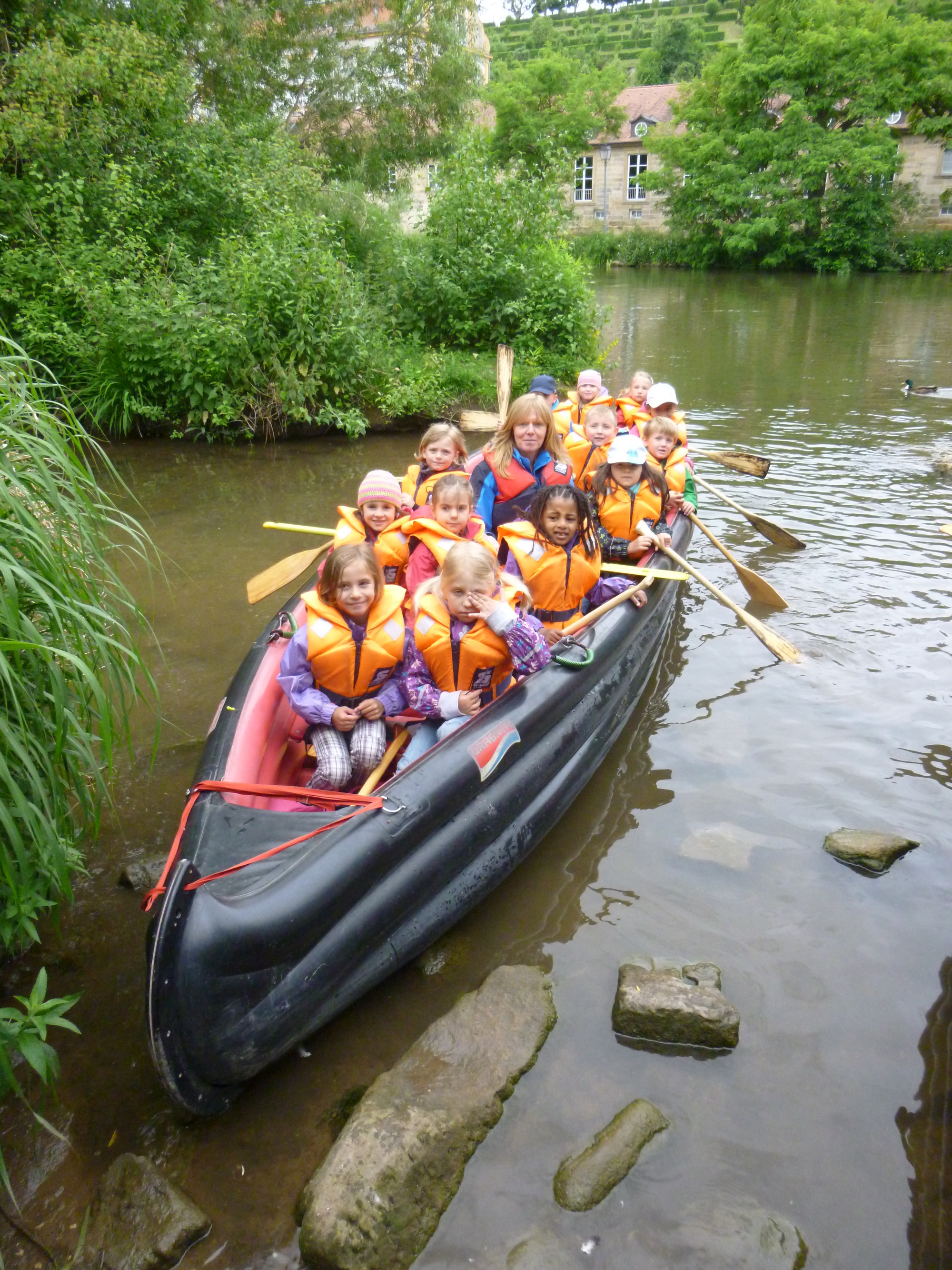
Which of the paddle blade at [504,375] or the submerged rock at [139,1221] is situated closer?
the submerged rock at [139,1221]

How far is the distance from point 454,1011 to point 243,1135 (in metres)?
0.64

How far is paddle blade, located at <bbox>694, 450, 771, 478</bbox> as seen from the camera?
7332 mm

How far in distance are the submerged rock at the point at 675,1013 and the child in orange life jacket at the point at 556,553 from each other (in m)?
1.53

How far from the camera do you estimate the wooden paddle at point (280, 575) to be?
489 centimetres

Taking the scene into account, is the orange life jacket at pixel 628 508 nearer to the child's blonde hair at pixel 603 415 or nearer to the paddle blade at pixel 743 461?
the child's blonde hair at pixel 603 415

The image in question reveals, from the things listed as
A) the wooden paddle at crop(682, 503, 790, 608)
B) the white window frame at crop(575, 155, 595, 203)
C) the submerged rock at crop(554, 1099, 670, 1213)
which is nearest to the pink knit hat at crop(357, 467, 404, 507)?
the wooden paddle at crop(682, 503, 790, 608)

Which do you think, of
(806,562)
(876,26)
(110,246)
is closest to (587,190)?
(876,26)

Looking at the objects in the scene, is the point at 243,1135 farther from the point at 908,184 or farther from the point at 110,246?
the point at 908,184

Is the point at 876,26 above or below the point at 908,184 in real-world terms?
above

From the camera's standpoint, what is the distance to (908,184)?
29188 millimetres

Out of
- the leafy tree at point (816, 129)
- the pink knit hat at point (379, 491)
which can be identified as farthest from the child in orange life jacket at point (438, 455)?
the leafy tree at point (816, 129)

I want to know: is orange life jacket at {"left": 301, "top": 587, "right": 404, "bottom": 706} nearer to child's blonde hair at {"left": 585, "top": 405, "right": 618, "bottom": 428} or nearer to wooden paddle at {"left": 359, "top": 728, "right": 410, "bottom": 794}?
wooden paddle at {"left": 359, "top": 728, "right": 410, "bottom": 794}

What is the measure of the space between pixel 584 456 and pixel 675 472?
58 centimetres

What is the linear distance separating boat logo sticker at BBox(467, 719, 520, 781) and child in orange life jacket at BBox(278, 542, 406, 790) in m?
0.47
